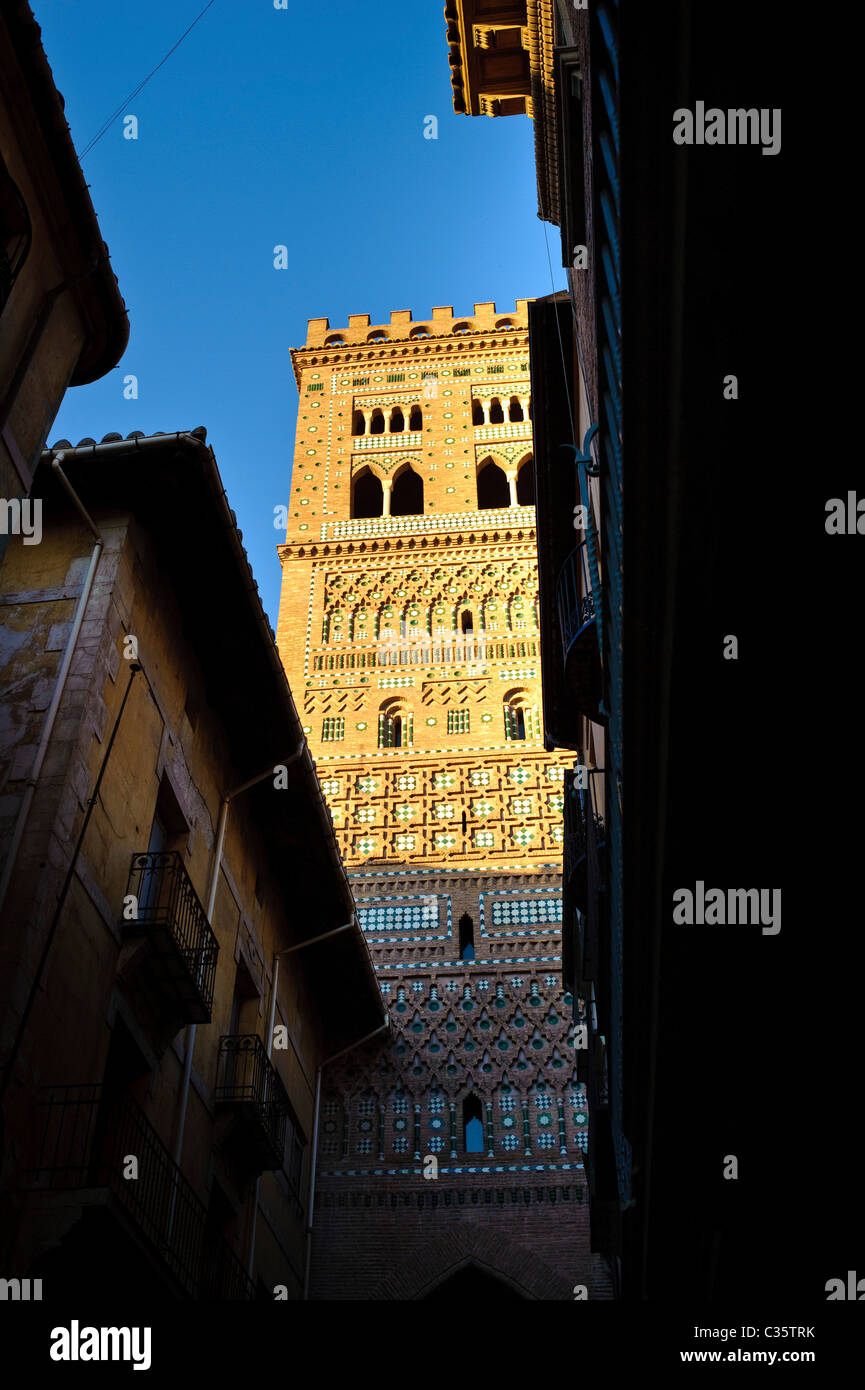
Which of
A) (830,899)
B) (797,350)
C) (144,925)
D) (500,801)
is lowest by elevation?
(830,899)

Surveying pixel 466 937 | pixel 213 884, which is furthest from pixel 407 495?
pixel 213 884

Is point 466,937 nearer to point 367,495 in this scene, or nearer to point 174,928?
point 174,928

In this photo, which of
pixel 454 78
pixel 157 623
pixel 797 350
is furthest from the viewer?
pixel 454 78

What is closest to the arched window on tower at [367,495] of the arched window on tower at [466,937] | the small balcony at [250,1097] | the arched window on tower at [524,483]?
the arched window on tower at [524,483]

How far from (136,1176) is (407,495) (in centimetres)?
1825

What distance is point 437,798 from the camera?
18500 mm

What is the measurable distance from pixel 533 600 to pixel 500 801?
3922 mm

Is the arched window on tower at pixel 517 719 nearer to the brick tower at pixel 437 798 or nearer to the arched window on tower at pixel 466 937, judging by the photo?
the brick tower at pixel 437 798

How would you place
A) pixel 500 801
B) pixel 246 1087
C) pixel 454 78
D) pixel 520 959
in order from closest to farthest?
1. pixel 246 1087
2. pixel 454 78
3. pixel 520 959
4. pixel 500 801

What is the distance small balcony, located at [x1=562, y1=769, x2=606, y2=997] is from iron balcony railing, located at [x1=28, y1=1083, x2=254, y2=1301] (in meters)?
3.31

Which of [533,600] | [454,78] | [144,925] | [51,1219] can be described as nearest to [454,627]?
[533,600]

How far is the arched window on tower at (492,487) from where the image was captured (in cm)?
2427

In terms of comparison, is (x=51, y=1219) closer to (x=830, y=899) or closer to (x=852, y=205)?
(x=830, y=899)

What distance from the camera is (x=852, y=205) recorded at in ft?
13.6
